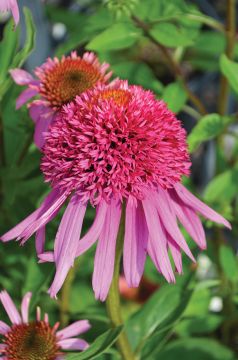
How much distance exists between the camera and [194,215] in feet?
2.04

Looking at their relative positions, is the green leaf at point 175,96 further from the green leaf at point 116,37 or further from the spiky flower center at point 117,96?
the spiky flower center at point 117,96

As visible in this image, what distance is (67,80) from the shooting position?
763 mm

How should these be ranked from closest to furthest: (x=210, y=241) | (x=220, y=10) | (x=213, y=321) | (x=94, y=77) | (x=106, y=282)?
(x=106, y=282), (x=94, y=77), (x=213, y=321), (x=210, y=241), (x=220, y=10)

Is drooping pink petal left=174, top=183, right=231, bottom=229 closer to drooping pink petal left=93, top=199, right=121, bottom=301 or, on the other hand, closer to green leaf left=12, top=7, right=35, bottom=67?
drooping pink petal left=93, top=199, right=121, bottom=301

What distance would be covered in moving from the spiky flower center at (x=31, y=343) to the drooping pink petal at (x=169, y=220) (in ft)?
0.63

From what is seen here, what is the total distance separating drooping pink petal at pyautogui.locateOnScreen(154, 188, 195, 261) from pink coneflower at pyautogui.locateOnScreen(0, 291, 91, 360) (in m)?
0.19

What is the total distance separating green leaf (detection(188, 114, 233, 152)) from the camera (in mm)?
838

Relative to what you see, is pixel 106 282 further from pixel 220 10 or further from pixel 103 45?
pixel 220 10

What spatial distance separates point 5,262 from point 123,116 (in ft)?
1.62

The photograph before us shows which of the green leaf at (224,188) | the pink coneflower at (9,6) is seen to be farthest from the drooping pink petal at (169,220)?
the green leaf at (224,188)

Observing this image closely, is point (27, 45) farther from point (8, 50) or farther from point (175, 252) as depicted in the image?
point (175, 252)

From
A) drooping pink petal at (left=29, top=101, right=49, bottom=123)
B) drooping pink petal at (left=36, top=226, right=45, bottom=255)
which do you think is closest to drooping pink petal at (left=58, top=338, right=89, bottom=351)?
drooping pink petal at (left=36, top=226, right=45, bottom=255)

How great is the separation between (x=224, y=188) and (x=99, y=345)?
39 cm

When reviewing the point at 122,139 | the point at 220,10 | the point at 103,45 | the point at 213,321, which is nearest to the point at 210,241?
the point at 213,321
